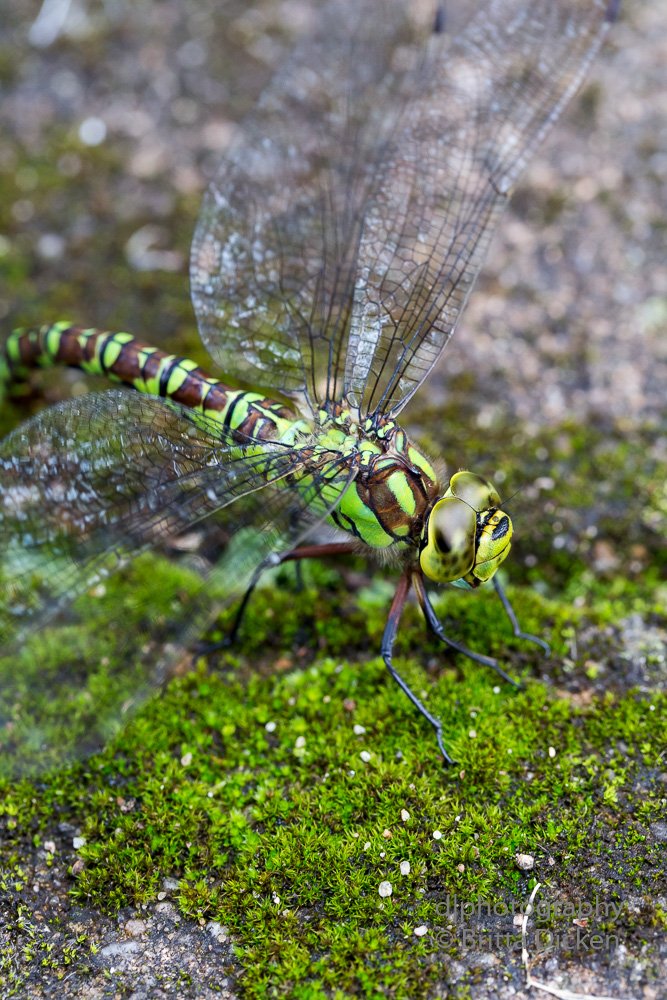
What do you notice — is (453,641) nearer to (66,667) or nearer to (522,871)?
(522,871)

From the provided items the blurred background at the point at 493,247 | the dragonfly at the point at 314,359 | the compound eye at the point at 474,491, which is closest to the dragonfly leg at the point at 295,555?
the dragonfly at the point at 314,359

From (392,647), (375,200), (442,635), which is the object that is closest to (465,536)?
(442,635)

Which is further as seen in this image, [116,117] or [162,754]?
[116,117]

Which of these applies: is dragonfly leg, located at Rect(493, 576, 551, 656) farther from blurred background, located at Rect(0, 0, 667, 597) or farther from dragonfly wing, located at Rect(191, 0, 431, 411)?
dragonfly wing, located at Rect(191, 0, 431, 411)

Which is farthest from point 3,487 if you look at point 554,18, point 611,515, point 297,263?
point 554,18

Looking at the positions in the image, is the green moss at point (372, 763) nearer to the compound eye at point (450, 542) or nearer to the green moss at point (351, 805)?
the green moss at point (351, 805)

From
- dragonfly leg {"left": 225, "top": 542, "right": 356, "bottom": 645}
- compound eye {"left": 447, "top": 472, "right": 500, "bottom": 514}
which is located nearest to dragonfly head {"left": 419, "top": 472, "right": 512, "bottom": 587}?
compound eye {"left": 447, "top": 472, "right": 500, "bottom": 514}
